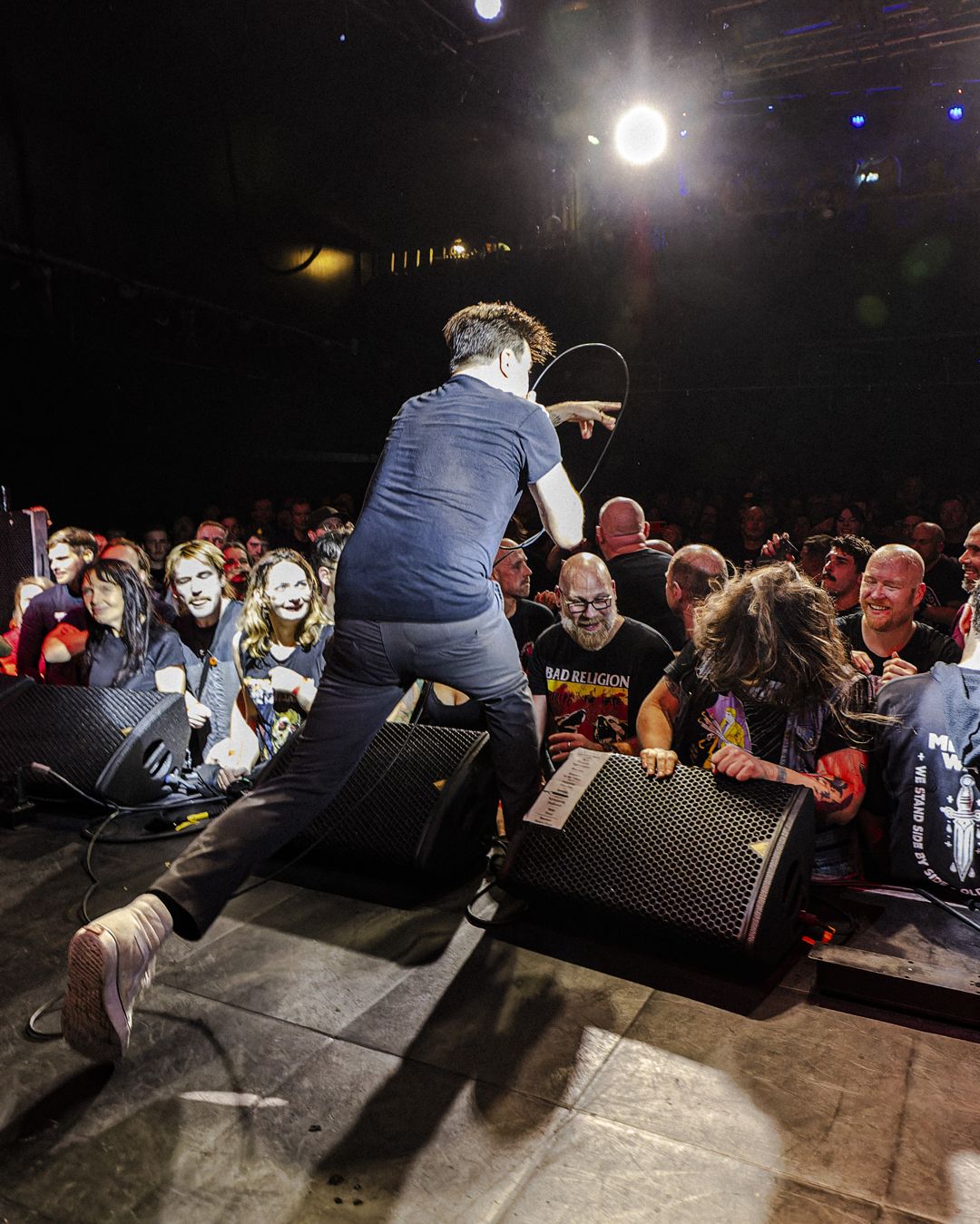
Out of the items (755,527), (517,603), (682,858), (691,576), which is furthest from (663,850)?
(755,527)

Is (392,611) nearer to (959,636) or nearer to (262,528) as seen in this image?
(959,636)

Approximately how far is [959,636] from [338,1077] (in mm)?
3055

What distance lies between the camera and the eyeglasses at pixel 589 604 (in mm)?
3236

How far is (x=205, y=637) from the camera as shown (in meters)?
4.14

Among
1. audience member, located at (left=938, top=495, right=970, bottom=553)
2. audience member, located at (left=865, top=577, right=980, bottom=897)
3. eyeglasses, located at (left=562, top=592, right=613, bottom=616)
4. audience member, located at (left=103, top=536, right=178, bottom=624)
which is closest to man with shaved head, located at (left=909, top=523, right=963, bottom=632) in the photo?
audience member, located at (left=938, top=495, right=970, bottom=553)

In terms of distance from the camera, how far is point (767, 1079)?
167 cm

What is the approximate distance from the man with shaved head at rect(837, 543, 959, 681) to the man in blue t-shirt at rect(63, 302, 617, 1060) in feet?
6.49

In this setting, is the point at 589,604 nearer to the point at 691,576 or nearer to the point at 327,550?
the point at 691,576

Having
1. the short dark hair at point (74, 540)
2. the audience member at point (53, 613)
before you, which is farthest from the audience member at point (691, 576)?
the short dark hair at point (74, 540)

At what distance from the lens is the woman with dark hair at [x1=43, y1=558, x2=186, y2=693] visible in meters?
3.67

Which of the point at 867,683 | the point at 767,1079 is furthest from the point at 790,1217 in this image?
the point at 867,683

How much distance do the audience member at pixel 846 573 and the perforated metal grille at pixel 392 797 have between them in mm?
2450

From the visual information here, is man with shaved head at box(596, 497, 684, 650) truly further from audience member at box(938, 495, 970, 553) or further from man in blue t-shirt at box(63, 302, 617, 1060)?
audience member at box(938, 495, 970, 553)

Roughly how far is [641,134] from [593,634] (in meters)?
7.90
